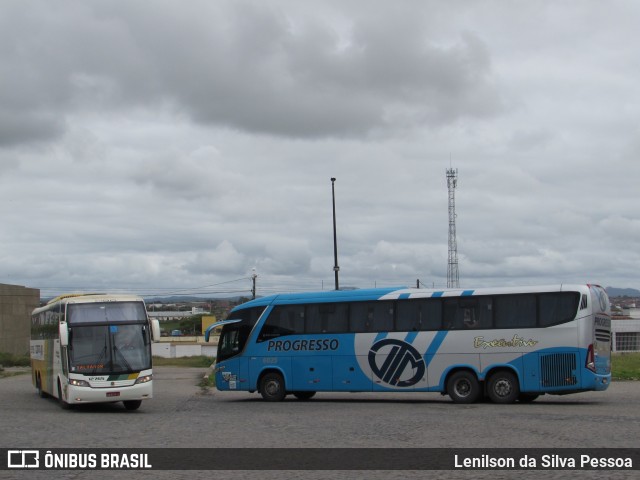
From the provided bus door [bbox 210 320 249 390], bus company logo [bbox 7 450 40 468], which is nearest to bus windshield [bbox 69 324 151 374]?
bus door [bbox 210 320 249 390]

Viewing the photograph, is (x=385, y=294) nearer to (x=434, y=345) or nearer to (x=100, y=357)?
(x=434, y=345)

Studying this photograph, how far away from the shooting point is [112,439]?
15.9 m

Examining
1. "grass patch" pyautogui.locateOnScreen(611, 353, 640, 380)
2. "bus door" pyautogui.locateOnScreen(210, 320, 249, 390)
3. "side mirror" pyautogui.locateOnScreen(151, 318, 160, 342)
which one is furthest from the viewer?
"grass patch" pyautogui.locateOnScreen(611, 353, 640, 380)

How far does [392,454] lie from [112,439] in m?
5.19

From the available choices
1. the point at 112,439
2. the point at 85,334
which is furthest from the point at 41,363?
the point at 112,439

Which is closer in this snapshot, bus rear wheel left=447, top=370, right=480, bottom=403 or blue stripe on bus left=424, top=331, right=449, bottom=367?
bus rear wheel left=447, top=370, right=480, bottom=403

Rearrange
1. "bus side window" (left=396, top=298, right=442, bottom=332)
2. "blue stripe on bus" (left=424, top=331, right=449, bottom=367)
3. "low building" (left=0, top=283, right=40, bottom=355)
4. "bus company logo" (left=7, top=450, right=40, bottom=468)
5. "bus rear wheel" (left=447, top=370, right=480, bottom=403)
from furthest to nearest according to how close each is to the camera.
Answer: "low building" (left=0, top=283, right=40, bottom=355) → "bus side window" (left=396, top=298, right=442, bottom=332) → "blue stripe on bus" (left=424, top=331, right=449, bottom=367) → "bus rear wheel" (left=447, top=370, right=480, bottom=403) → "bus company logo" (left=7, top=450, right=40, bottom=468)

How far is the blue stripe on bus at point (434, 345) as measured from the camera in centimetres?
2536

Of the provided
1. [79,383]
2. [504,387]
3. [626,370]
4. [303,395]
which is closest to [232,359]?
[303,395]

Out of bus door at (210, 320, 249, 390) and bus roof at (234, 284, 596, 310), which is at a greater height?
bus roof at (234, 284, 596, 310)

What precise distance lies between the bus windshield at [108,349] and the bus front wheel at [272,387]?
486 centimetres

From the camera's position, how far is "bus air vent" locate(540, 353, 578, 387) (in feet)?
77.3

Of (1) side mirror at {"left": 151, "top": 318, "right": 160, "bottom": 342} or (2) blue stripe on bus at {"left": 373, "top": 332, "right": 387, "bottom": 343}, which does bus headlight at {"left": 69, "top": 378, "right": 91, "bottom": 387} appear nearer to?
(1) side mirror at {"left": 151, "top": 318, "right": 160, "bottom": 342}

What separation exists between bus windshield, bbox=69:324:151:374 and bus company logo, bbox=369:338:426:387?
636cm
